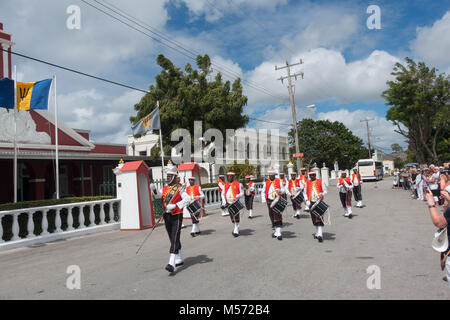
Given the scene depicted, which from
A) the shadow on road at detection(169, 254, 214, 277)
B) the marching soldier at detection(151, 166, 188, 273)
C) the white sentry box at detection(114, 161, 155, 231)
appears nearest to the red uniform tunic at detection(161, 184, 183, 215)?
the marching soldier at detection(151, 166, 188, 273)

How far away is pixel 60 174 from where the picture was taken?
22016 mm

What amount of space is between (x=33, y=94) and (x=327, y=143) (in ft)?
151

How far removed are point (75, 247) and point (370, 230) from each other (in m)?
7.80

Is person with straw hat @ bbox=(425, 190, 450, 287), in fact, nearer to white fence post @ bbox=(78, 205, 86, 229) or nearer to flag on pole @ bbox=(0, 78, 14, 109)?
white fence post @ bbox=(78, 205, 86, 229)

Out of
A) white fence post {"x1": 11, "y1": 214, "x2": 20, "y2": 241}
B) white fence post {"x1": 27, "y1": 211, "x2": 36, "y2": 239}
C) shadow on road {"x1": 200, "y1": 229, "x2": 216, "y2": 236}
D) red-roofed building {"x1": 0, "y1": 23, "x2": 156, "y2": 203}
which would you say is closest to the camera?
white fence post {"x1": 11, "y1": 214, "x2": 20, "y2": 241}

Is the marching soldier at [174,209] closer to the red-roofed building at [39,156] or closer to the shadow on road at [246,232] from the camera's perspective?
the shadow on road at [246,232]

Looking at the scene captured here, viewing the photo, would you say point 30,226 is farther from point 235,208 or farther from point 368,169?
point 368,169

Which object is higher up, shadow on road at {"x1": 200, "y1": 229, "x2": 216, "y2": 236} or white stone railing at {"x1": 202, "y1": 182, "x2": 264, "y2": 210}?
white stone railing at {"x1": 202, "y1": 182, "x2": 264, "y2": 210}

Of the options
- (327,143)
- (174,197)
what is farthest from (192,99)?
(327,143)

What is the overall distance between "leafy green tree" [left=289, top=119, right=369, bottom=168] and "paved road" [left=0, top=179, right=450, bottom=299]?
143 feet

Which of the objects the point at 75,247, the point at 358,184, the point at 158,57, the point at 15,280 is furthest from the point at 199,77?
the point at 15,280

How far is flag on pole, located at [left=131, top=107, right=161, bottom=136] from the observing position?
54.0 ft

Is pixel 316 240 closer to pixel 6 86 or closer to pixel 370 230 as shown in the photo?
pixel 370 230

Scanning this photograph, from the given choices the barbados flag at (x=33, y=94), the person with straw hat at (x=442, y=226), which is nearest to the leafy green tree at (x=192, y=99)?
the barbados flag at (x=33, y=94)
